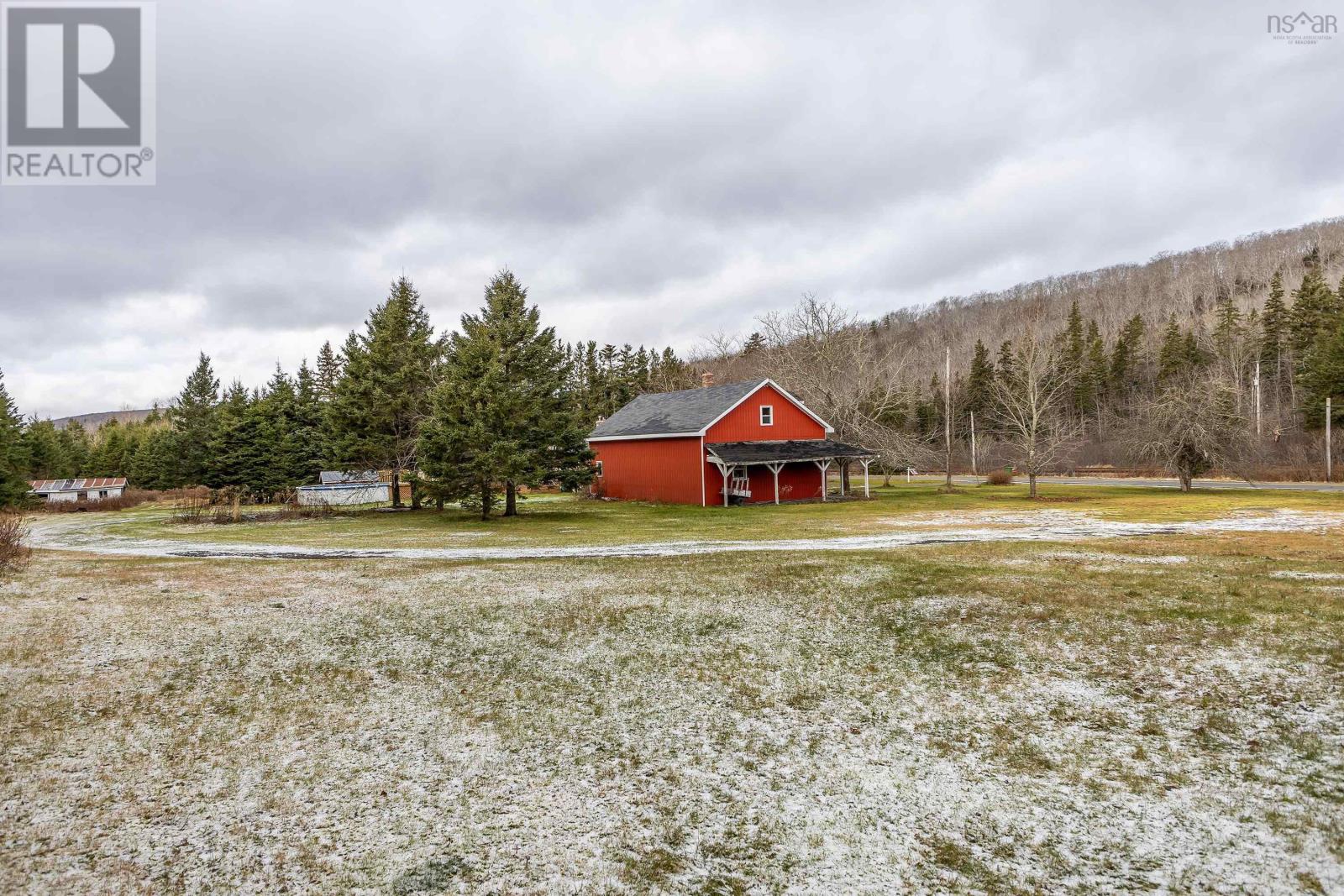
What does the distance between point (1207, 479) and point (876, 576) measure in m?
40.3

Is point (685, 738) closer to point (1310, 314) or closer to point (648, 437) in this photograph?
point (648, 437)

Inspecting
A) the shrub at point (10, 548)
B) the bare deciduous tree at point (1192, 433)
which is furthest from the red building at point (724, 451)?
the shrub at point (10, 548)

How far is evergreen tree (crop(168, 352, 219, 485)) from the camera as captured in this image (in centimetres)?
4722

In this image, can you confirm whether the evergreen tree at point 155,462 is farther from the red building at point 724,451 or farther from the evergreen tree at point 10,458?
the red building at point 724,451

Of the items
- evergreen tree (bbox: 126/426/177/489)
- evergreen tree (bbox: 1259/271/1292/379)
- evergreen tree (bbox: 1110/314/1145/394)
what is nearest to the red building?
evergreen tree (bbox: 126/426/177/489)

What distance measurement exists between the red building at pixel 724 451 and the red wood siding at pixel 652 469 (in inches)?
1.5

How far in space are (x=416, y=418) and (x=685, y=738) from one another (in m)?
27.0

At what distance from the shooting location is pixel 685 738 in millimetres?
5805

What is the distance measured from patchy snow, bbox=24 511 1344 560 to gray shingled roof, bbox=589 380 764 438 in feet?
35.6

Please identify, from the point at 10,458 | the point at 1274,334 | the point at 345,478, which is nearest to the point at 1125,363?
the point at 1274,334

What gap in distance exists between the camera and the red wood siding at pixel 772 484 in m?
28.6

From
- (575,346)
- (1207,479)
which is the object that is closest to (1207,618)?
(1207,479)

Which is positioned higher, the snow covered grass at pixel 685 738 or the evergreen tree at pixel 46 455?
the evergreen tree at pixel 46 455

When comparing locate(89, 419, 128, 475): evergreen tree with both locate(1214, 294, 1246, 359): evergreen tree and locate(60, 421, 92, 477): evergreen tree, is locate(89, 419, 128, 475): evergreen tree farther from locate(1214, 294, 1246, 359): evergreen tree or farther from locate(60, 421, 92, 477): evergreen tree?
locate(1214, 294, 1246, 359): evergreen tree
